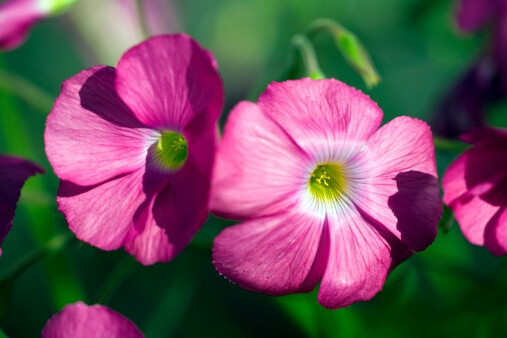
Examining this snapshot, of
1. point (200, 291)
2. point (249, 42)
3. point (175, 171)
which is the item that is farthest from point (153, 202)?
point (249, 42)

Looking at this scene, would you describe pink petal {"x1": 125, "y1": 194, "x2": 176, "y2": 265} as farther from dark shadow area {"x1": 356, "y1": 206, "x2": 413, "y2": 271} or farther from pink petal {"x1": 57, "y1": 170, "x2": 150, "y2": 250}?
dark shadow area {"x1": 356, "y1": 206, "x2": 413, "y2": 271}

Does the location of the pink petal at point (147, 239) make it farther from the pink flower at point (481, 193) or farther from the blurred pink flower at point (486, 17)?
the blurred pink flower at point (486, 17)

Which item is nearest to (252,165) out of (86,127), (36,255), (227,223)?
(86,127)

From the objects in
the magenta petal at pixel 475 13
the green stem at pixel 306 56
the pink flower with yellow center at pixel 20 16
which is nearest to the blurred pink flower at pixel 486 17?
the magenta petal at pixel 475 13

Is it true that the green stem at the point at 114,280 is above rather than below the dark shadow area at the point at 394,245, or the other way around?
below

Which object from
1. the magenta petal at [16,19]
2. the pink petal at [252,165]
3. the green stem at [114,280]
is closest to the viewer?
the pink petal at [252,165]

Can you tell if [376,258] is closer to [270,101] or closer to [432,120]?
[270,101]

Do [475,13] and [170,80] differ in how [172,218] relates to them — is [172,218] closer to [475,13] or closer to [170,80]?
[170,80]
